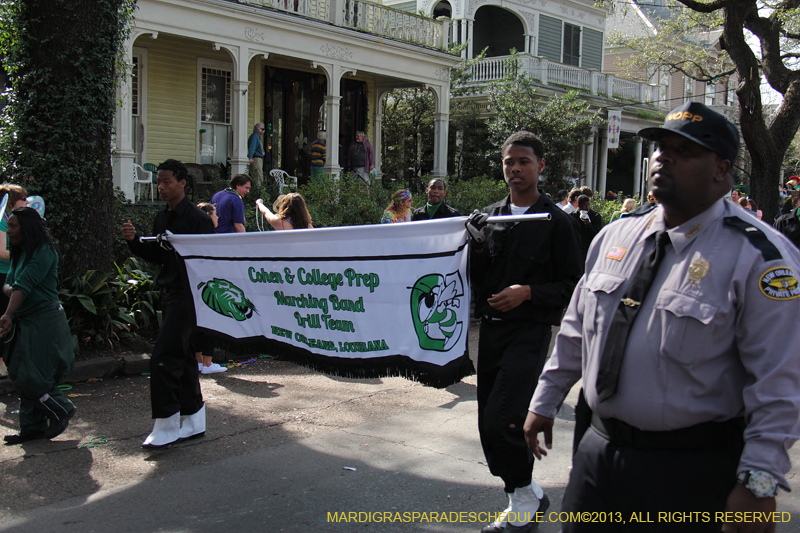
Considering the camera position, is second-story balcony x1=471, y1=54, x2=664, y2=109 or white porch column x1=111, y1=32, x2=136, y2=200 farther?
second-story balcony x1=471, y1=54, x2=664, y2=109

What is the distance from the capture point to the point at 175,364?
17.2ft

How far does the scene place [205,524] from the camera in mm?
4090

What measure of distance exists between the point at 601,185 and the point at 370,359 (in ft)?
90.6

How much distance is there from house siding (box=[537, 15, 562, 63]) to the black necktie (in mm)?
26680

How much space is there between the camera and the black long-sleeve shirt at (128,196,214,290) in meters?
5.41

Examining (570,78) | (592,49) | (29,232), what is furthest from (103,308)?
(592,49)

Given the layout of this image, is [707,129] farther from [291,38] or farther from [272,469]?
[291,38]

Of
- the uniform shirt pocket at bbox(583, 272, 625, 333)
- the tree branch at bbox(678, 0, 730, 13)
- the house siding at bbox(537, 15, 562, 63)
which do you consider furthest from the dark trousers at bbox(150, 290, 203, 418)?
the house siding at bbox(537, 15, 562, 63)

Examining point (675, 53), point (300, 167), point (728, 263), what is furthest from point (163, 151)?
point (675, 53)

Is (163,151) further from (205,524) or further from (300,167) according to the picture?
(205,524)

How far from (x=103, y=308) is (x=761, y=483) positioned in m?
7.30

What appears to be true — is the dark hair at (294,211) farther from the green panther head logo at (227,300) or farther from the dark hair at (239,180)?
the green panther head logo at (227,300)

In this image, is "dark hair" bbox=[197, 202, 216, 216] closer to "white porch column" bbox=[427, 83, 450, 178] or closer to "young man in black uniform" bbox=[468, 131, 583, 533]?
"young man in black uniform" bbox=[468, 131, 583, 533]

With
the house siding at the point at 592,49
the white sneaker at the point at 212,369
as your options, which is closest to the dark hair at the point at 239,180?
the white sneaker at the point at 212,369
